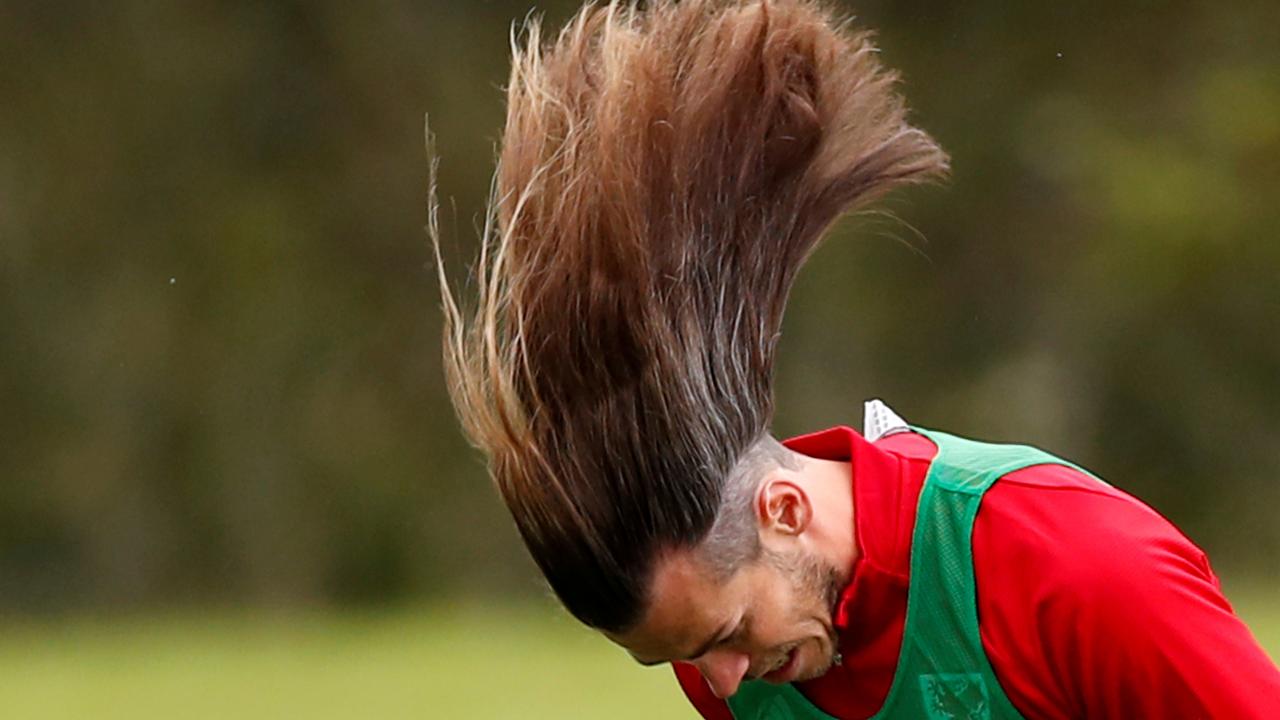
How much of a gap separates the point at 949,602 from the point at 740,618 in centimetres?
31

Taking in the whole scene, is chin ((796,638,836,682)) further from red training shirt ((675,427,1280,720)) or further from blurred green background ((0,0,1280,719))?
blurred green background ((0,0,1280,719))

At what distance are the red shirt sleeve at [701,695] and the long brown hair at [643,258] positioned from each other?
0.68m

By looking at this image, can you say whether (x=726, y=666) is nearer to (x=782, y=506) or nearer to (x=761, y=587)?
(x=761, y=587)

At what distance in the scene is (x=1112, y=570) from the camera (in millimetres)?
3205

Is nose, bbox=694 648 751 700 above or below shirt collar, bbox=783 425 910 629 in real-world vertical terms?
below

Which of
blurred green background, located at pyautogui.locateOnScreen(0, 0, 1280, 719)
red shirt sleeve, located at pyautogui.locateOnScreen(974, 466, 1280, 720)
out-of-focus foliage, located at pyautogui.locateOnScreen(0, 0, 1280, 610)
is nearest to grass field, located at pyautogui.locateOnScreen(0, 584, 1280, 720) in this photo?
blurred green background, located at pyautogui.locateOnScreen(0, 0, 1280, 719)

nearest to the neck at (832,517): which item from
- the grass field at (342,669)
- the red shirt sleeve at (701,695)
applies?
the red shirt sleeve at (701,695)

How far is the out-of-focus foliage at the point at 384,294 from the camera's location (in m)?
16.2

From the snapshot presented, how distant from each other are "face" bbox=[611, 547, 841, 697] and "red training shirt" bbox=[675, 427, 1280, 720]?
50mm

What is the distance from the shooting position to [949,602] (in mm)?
3455

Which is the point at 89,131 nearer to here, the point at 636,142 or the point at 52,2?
the point at 52,2

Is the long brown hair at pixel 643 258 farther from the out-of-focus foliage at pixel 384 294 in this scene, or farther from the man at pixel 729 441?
the out-of-focus foliage at pixel 384 294

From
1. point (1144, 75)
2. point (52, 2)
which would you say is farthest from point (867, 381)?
point (52, 2)

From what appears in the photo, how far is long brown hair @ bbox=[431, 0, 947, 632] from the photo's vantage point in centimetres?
337
